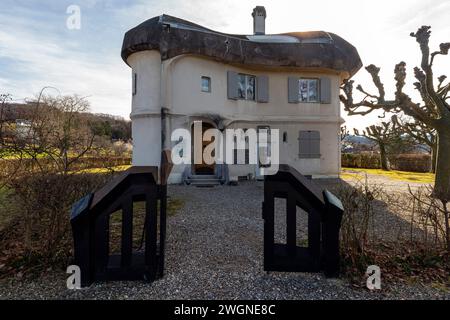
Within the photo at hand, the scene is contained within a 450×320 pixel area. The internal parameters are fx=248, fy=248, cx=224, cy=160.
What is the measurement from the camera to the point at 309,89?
42.8 feet

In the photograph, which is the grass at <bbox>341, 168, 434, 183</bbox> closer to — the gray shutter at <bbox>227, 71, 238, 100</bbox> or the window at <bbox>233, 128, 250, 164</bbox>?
the window at <bbox>233, 128, 250, 164</bbox>

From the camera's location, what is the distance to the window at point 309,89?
1298 centimetres

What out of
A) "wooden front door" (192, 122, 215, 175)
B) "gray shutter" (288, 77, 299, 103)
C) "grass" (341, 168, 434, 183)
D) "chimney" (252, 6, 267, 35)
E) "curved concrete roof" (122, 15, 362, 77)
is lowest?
"grass" (341, 168, 434, 183)

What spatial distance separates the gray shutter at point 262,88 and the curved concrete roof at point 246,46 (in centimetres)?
77

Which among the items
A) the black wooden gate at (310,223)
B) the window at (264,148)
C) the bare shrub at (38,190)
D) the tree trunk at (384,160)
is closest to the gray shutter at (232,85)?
the window at (264,148)

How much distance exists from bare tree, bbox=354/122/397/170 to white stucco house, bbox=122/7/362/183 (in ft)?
19.8

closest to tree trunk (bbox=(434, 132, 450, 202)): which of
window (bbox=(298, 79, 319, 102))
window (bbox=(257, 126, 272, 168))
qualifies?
window (bbox=(298, 79, 319, 102))

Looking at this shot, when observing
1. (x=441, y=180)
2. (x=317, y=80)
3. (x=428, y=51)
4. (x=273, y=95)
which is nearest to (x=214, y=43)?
(x=273, y=95)

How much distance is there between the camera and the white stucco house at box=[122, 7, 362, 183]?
35.7ft

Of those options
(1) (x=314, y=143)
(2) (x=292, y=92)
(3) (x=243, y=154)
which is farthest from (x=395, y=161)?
(3) (x=243, y=154)

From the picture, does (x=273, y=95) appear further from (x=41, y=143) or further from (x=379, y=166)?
(x=379, y=166)

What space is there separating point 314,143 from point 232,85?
513cm

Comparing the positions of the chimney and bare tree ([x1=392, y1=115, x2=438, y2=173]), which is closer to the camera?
the chimney

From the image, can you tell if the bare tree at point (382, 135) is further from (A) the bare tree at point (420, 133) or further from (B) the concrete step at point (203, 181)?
(B) the concrete step at point (203, 181)
